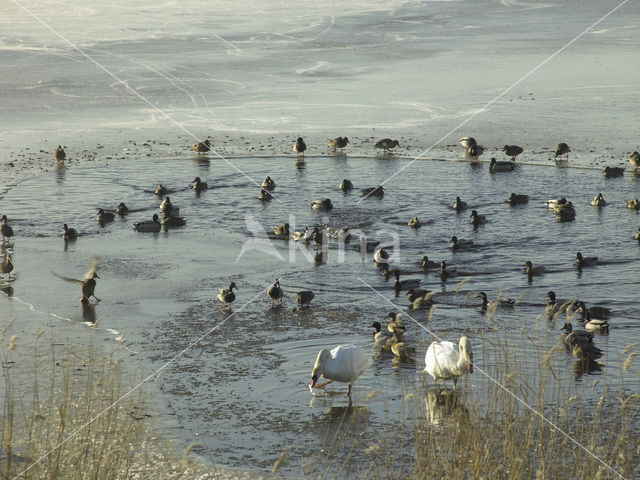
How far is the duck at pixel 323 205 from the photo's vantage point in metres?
20.1

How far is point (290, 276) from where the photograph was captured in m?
16.4

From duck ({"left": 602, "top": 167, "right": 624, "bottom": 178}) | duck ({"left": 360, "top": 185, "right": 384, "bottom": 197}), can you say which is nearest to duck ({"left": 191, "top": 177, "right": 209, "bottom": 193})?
duck ({"left": 360, "top": 185, "right": 384, "bottom": 197})

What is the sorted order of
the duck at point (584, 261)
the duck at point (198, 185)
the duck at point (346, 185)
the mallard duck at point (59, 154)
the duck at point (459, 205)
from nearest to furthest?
the duck at point (584, 261) → the duck at point (459, 205) → the duck at point (346, 185) → the duck at point (198, 185) → the mallard duck at point (59, 154)

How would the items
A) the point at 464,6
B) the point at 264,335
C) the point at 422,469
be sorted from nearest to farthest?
the point at 422,469
the point at 264,335
the point at 464,6

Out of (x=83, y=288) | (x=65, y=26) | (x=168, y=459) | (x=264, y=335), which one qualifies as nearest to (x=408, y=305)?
(x=264, y=335)

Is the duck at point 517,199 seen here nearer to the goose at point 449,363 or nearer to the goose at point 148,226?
the goose at point 148,226

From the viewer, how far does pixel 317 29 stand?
4744 centimetres

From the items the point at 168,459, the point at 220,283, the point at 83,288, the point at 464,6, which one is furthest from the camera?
the point at 464,6

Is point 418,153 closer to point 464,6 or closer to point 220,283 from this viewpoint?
point 220,283

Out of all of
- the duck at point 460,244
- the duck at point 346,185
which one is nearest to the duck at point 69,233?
the duck at point 346,185

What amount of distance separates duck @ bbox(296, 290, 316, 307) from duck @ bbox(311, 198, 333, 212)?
5689 millimetres

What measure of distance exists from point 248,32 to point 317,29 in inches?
143

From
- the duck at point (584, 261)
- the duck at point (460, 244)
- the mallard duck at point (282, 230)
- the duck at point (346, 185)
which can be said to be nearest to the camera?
the duck at point (584, 261)

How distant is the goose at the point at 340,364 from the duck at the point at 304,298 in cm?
326
